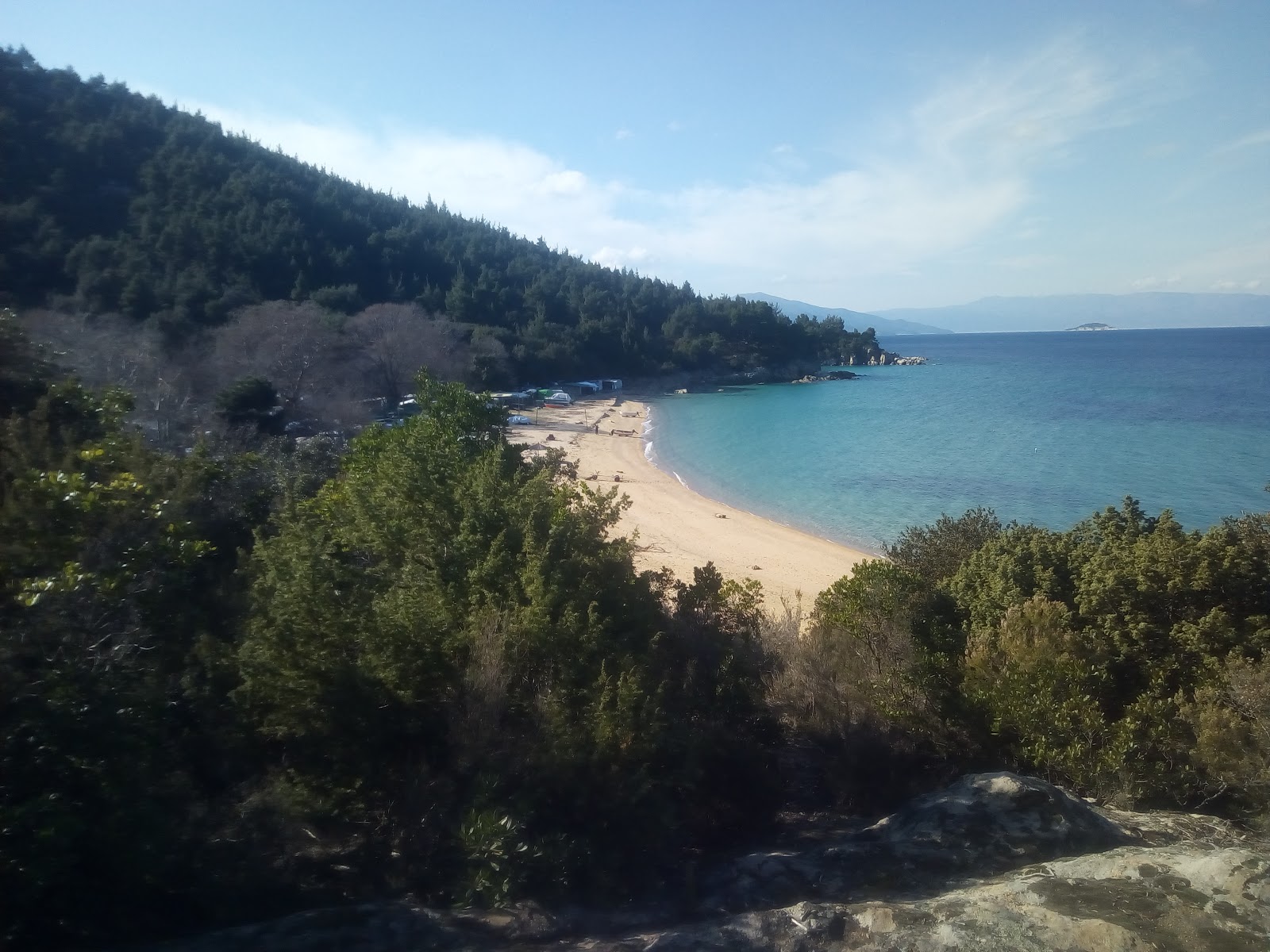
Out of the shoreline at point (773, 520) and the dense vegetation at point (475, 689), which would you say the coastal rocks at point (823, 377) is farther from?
the dense vegetation at point (475, 689)

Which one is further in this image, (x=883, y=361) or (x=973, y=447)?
(x=883, y=361)

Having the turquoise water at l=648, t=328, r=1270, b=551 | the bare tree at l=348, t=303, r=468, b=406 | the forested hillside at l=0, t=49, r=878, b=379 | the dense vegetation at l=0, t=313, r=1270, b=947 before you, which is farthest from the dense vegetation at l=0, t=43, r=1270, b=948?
the bare tree at l=348, t=303, r=468, b=406

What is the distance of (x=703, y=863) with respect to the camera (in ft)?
20.5

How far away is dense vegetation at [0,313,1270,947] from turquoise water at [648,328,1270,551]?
1587cm

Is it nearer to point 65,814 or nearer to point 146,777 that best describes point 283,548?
point 146,777

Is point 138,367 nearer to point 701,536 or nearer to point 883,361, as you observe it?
point 701,536

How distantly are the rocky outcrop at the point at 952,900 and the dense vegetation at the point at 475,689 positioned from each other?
368mm

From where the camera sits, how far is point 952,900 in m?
4.68

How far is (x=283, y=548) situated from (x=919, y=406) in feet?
193

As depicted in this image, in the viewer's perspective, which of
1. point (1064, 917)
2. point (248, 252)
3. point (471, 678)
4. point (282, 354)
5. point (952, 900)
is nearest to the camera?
point (1064, 917)

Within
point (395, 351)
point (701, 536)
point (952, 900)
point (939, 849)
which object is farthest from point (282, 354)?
point (952, 900)

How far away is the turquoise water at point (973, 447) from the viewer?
90.8 feet

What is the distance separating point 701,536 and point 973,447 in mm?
22368

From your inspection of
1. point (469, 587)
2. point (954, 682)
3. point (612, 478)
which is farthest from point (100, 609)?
point (612, 478)
